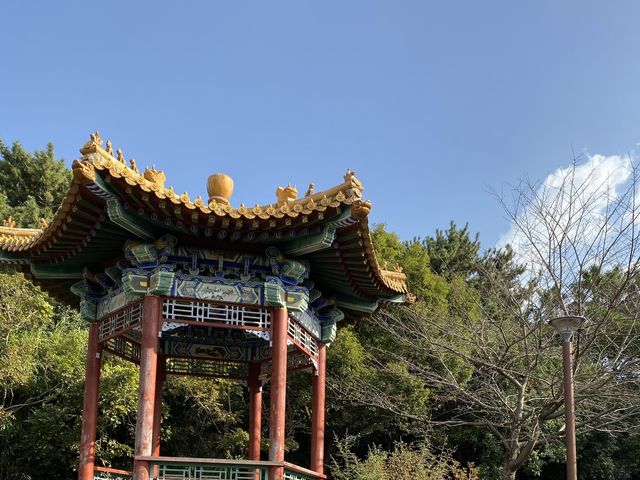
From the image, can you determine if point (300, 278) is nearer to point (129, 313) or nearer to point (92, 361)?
point (129, 313)

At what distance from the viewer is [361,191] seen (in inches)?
311

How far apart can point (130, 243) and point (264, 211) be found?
69.5 inches

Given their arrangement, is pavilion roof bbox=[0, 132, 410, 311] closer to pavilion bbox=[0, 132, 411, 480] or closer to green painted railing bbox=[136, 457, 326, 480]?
pavilion bbox=[0, 132, 411, 480]

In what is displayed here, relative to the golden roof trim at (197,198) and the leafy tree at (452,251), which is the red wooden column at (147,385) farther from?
the leafy tree at (452,251)

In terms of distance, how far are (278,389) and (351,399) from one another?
11221 mm

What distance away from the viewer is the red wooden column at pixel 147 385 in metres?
7.50

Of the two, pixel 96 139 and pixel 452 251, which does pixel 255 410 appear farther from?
pixel 452 251

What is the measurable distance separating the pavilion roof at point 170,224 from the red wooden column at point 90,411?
1125 millimetres

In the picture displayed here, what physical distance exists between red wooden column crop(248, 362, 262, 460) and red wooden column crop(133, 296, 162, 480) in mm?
3346

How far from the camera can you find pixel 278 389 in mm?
8242

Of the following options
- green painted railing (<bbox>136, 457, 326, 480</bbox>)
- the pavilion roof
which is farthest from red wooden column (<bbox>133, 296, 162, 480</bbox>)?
the pavilion roof

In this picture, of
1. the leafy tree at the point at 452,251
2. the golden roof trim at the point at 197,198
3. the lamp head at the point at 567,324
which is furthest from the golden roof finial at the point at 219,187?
the leafy tree at the point at 452,251

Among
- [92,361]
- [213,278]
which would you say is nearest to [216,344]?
[92,361]

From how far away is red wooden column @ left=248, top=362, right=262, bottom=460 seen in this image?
11.0 m
